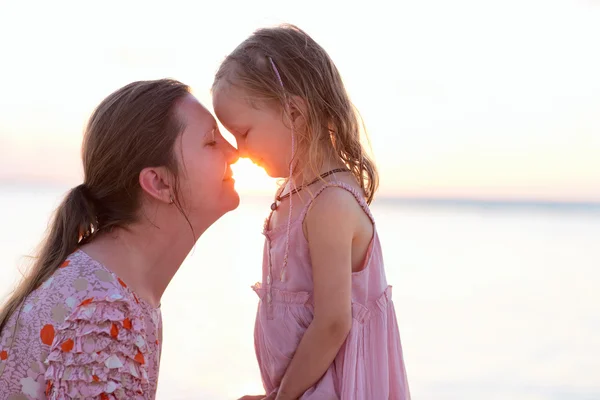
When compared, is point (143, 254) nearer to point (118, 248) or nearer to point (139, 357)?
point (118, 248)

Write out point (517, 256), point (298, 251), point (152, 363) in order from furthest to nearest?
point (517, 256) < point (298, 251) < point (152, 363)

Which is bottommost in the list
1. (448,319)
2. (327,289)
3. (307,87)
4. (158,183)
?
(327,289)

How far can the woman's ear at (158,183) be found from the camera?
2.45 metres

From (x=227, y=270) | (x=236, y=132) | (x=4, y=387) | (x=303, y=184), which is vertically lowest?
(x=4, y=387)

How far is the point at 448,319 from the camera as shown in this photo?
7047 mm

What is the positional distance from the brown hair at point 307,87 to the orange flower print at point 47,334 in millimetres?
983

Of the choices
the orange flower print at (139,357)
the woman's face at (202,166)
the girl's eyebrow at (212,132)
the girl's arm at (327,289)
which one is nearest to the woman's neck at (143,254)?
the woman's face at (202,166)

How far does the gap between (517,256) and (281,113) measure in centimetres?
975

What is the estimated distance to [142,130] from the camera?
7.99ft

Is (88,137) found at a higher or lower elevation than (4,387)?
higher

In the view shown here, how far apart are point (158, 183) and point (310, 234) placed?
1.72 ft

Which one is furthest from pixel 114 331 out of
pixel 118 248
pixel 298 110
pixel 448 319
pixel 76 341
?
pixel 448 319

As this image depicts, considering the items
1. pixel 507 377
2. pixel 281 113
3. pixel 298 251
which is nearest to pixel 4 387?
pixel 298 251

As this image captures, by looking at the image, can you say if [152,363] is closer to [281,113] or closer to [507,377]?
Result: [281,113]
